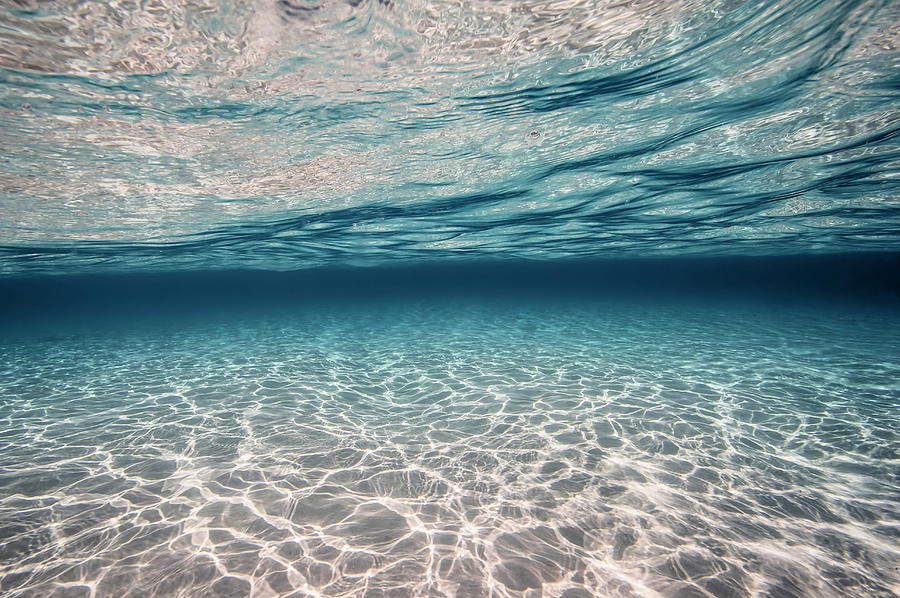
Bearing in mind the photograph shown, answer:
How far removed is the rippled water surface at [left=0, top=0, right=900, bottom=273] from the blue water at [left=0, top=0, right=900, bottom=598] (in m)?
0.06

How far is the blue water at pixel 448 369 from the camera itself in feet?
14.1

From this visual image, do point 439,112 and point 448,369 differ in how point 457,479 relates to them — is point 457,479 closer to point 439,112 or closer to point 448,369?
point 448,369

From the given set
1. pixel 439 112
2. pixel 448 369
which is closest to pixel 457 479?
pixel 448 369

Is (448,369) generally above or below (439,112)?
below

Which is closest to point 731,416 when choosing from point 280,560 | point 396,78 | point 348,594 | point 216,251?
point 348,594

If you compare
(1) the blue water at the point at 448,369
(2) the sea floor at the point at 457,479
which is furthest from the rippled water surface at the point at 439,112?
(2) the sea floor at the point at 457,479

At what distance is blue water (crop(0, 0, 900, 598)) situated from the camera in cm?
430

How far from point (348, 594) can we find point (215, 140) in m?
8.37

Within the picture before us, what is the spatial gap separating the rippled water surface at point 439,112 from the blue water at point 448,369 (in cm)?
6

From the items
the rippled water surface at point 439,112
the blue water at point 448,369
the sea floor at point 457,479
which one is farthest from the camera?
the rippled water surface at point 439,112

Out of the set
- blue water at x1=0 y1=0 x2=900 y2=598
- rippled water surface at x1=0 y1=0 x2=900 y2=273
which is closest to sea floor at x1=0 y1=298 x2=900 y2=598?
blue water at x1=0 y1=0 x2=900 y2=598

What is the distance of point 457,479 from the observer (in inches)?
223

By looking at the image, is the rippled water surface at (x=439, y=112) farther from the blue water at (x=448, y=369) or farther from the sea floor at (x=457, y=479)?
the sea floor at (x=457, y=479)

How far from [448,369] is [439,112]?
7156 mm
